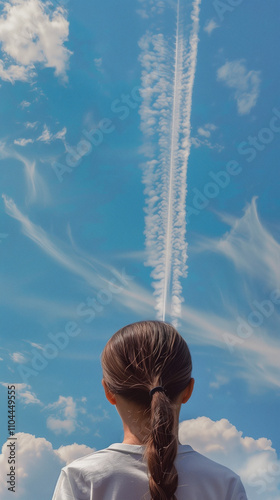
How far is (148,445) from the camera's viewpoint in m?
2.49

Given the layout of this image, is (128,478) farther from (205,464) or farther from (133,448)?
(205,464)

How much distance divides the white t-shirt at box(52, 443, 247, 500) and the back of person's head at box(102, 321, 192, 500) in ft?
0.33

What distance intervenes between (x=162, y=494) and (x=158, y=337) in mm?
778

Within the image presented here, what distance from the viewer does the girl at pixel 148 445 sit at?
249 cm

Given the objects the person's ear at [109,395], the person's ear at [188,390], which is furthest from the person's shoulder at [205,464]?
the person's ear at [109,395]

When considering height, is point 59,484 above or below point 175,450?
below

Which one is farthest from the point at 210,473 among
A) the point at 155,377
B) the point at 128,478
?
the point at 155,377

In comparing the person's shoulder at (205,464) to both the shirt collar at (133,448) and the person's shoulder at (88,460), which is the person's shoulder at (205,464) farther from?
the person's shoulder at (88,460)

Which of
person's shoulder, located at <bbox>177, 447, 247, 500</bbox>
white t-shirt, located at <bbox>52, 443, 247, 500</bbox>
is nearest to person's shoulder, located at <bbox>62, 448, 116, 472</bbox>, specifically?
white t-shirt, located at <bbox>52, 443, 247, 500</bbox>

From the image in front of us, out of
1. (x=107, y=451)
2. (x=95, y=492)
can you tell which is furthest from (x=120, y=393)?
(x=95, y=492)

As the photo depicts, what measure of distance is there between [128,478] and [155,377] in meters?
0.55

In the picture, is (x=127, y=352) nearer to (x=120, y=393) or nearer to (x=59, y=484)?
(x=120, y=393)

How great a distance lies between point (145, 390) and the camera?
2.59 m

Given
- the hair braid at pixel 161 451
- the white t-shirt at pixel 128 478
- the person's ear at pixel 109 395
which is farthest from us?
the person's ear at pixel 109 395
